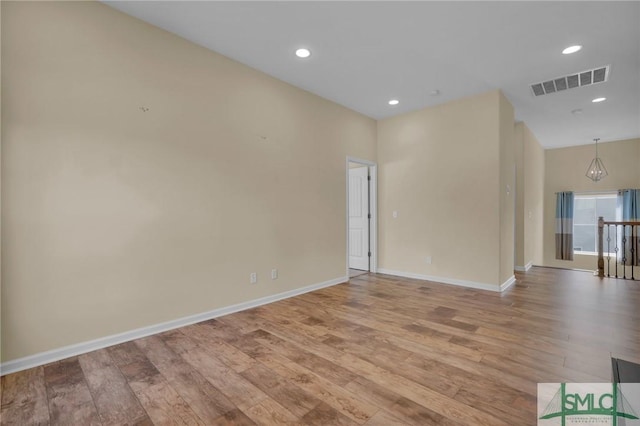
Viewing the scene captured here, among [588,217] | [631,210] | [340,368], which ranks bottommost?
[340,368]

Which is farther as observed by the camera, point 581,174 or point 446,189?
point 581,174

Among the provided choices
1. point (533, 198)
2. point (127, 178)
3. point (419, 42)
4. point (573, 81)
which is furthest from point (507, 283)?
point (127, 178)

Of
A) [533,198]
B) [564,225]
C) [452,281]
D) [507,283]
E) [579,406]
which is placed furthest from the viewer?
[564,225]

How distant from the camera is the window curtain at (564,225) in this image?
8008 millimetres

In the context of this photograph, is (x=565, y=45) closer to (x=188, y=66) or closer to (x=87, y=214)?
(x=188, y=66)

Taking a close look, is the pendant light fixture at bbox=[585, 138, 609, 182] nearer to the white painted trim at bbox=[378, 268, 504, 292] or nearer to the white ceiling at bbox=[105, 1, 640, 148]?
the white ceiling at bbox=[105, 1, 640, 148]

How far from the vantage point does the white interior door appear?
5910 millimetres

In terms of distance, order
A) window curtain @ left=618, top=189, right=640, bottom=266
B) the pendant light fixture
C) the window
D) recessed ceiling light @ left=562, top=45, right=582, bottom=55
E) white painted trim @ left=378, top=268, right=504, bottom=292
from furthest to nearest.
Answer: the window → the pendant light fixture → window curtain @ left=618, top=189, right=640, bottom=266 → white painted trim @ left=378, top=268, right=504, bottom=292 → recessed ceiling light @ left=562, top=45, right=582, bottom=55

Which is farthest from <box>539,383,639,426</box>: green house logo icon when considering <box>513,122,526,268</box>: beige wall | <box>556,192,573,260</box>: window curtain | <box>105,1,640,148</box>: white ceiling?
<box>556,192,573,260</box>: window curtain

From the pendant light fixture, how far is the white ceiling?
373 centimetres

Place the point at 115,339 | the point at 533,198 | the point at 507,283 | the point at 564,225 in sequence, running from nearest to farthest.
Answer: the point at 115,339, the point at 507,283, the point at 533,198, the point at 564,225

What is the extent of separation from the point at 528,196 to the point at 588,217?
11.9ft

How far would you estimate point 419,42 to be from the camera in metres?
3.19

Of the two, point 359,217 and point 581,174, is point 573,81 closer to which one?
point 359,217
